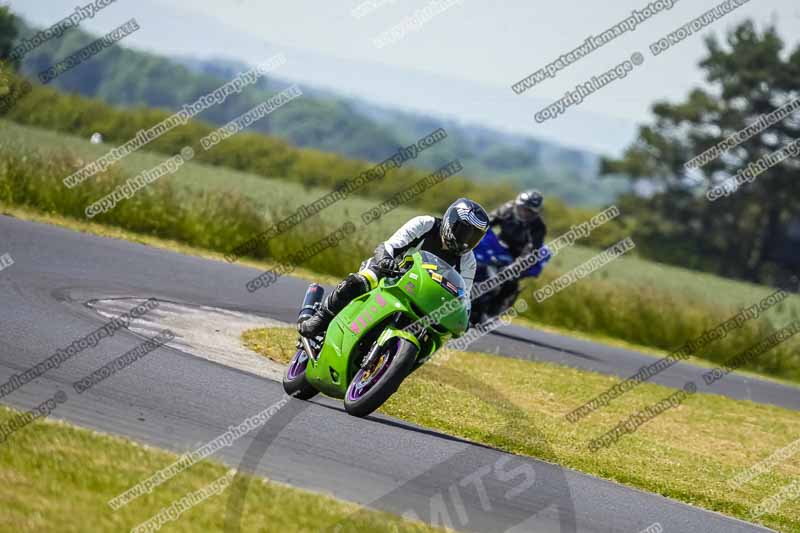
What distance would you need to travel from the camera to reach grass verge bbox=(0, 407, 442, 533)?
5477 mm

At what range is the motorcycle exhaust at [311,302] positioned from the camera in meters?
9.84

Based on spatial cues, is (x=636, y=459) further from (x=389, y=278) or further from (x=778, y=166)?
(x=778, y=166)

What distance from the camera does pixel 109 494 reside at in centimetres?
591

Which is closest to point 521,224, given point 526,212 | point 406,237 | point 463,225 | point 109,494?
point 526,212

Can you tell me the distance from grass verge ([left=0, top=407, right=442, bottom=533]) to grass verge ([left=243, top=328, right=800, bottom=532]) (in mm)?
3803

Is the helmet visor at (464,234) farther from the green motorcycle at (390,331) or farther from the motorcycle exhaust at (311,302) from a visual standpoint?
the motorcycle exhaust at (311,302)

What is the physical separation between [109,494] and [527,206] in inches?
484

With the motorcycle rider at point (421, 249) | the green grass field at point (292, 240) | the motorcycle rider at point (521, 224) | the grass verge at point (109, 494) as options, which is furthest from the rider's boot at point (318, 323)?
the green grass field at point (292, 240)

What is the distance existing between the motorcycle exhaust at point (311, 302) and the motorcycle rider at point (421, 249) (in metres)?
0.10

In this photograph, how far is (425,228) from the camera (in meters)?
9.56

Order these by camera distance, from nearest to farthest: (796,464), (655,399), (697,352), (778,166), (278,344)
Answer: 1. (278,344)
2. (796,464)
3. (655,399)
4. (697,352)
5. (778,166)

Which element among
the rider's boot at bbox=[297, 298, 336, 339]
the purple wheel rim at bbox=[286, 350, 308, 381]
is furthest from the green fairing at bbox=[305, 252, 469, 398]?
the purple wheel rim at bbox=[286, 350, 308, 381]

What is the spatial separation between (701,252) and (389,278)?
61.7 m

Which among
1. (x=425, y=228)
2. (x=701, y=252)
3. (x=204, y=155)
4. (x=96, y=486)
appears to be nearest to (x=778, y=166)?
(x=701, y=252)
